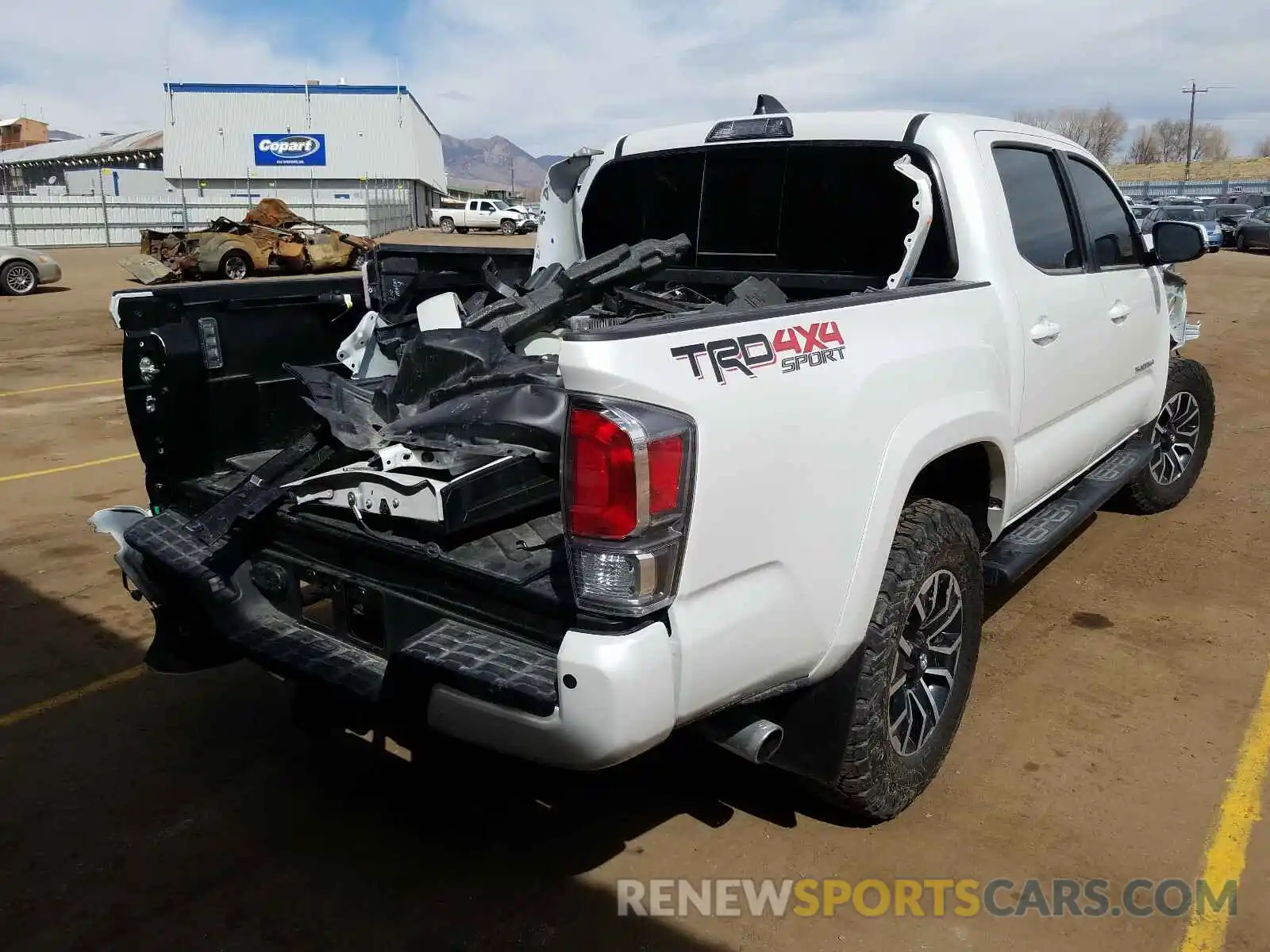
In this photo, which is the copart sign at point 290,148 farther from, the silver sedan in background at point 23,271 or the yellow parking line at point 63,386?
the yellow parking line at point 63,386

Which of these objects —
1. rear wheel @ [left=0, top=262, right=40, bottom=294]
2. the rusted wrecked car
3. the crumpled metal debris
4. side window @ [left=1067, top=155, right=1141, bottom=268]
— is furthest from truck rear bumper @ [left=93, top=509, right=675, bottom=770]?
rear wheel @ [left=0, top=262, right=40, bottom=294]

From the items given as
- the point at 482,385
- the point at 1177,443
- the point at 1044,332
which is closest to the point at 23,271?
the point at 482,385

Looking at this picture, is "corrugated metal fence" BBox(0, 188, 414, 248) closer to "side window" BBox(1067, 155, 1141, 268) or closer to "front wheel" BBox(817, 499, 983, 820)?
"side window" BBox(1067, 155, 1141, 268)

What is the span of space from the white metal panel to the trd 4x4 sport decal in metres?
62.1

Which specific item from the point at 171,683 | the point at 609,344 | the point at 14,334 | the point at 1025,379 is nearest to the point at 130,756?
the point at 171,683

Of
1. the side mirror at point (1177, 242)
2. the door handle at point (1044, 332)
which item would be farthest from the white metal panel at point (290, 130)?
the door handle at point (1044, 332)

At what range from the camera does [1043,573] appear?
5230mm

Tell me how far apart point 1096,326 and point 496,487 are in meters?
2.79

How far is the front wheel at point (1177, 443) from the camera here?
582cm

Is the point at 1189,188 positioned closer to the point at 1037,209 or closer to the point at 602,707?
the point at 1037,209

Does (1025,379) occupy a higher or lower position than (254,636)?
higher

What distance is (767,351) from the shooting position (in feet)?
7.79

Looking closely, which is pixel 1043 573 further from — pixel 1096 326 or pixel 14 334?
pixel 14 334

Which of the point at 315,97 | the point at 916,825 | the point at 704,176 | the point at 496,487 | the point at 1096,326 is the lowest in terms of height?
the point at 916,825
